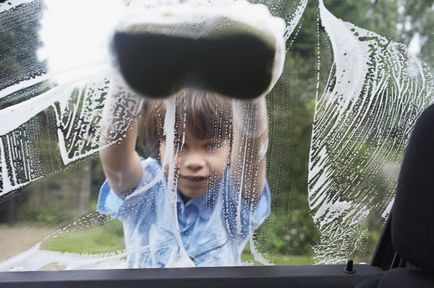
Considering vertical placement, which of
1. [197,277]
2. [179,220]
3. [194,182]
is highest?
[194,182]

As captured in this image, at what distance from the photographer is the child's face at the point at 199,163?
71.4 inches

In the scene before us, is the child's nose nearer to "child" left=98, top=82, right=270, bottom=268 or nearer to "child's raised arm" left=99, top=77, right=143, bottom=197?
"child" left=98, top=82, right=270, bottom=268

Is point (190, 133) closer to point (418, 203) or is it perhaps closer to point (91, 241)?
point (91, 241)

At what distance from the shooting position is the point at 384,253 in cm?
206

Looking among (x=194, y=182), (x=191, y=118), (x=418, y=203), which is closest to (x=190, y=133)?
(x=191, y=118)

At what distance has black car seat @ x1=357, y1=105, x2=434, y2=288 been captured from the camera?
4.86ft

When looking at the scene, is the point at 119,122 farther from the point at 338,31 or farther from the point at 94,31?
the point at 338,31

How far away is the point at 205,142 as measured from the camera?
181 centimetres

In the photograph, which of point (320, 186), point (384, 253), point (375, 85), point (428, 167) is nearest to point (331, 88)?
point (375, 85)

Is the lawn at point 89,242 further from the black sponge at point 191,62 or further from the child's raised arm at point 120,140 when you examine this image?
the black sponge at point 191,62

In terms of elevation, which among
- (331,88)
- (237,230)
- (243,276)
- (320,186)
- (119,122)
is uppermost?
(331,88)

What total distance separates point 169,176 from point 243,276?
39cm

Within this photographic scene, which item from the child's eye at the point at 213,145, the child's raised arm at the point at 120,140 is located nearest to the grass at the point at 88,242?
the child's raised arm at the point at 120,140

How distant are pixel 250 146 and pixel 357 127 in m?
0.34
